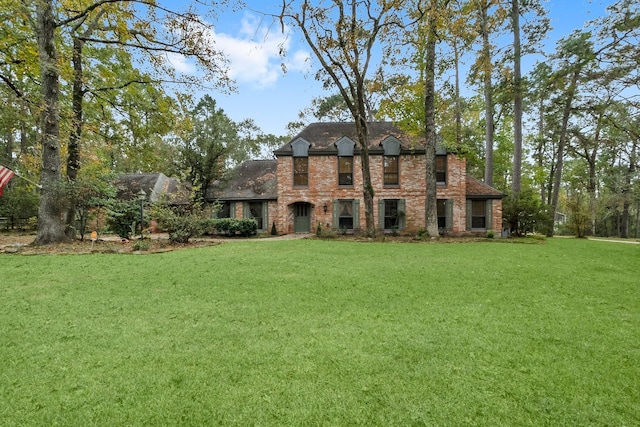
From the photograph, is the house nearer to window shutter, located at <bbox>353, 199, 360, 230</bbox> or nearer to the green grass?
window shutter, located at <bbox>353, 199, 360, 230</bbox>

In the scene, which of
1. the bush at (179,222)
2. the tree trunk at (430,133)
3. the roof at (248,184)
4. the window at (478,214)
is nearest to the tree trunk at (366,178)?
the tree trunk at (430,133)

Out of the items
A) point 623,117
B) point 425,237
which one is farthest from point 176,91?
point 623,117

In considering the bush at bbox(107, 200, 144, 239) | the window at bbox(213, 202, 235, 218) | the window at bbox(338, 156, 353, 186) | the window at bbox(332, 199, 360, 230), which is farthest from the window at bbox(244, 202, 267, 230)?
the bush at bbox(107, 200, 144, 239)

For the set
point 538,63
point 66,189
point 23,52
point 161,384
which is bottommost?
point 161,384

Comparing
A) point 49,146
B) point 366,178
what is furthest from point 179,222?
point 366,178

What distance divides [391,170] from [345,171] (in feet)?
9.07

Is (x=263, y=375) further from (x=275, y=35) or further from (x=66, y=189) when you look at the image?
(x=275, y=35)

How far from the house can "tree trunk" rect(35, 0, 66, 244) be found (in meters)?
8.65

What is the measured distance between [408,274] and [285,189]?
13.4 metres

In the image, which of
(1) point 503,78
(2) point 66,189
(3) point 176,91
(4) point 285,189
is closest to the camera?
(2) point 66,189

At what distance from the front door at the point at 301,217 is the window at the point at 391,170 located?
5.05 metres

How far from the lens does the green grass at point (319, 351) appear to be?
6.99 ft

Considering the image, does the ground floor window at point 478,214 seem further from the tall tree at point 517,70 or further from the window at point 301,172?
the window at point 301,172

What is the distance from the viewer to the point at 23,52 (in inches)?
461
